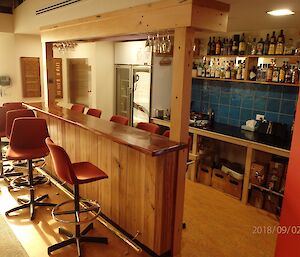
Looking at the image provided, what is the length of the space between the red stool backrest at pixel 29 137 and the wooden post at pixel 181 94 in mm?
1592

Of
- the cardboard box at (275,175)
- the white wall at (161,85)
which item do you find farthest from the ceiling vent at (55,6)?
the cardboard box at (275,175)

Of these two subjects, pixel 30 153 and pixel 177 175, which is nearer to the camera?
pixel 177 175

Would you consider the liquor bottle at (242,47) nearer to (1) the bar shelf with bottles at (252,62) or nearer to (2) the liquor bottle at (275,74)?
(1) the bar shelf with bottles at (252,62)

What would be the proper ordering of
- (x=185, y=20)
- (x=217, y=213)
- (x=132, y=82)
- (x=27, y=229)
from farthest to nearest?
(x=132, y=82) → (x=217, y=213) → (x=27, y=229) → (x=185, y=20)

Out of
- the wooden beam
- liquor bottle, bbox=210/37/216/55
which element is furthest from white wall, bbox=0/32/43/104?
liquor bottle, bbox=210/37/216/55

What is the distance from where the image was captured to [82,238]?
9.00ft

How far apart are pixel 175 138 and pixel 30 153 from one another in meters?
1.69

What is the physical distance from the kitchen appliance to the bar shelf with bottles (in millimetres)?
1175

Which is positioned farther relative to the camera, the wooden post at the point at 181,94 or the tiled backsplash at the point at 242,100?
the tiled backsplash at the point at 242,100

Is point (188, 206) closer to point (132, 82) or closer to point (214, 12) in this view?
point (214, 12)

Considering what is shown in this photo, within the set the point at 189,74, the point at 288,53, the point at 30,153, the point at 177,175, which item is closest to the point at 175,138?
the point at 177,175

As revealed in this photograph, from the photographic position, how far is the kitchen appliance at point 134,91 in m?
5.48

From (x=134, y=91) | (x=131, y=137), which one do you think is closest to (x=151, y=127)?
(x=131, y=137)

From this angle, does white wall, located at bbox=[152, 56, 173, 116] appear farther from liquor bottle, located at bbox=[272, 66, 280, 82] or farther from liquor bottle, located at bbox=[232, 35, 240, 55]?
liquor bottle, located at bbox=[272, 66, 280, 82]
